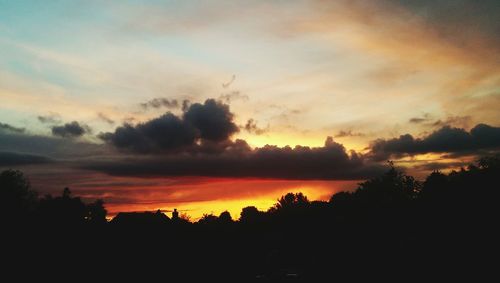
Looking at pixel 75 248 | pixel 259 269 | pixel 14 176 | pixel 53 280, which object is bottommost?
pixel 259 269

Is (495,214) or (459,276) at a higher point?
(495,214)

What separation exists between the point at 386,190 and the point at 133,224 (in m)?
84.6

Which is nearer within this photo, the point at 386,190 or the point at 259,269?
the point at 259,269

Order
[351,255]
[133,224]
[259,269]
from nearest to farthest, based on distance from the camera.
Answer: [133,224], [351,255], [259,269]

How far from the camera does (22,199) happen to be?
75.3 meters

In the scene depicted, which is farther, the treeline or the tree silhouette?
the tree silhouette

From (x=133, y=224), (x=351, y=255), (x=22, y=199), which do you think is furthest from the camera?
(x=22, y=199)

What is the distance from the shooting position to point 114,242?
3481 cm

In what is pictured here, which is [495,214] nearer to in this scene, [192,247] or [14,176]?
[192,247]

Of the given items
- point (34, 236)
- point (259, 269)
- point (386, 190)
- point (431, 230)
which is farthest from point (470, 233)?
point (386, 190)

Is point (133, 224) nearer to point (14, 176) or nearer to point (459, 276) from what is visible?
point (459, 276)

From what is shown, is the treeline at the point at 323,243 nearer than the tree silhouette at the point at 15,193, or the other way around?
the treeline at the point at 323,243

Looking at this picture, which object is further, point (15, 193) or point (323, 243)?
point (15, 193)

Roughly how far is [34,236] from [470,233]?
3809 centimetres
